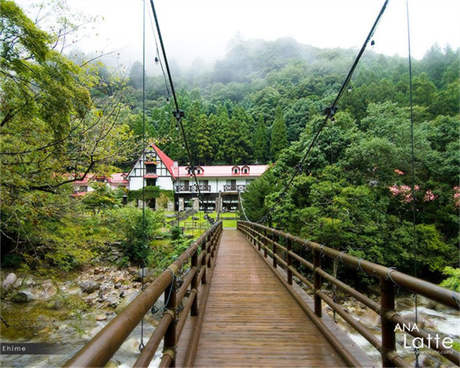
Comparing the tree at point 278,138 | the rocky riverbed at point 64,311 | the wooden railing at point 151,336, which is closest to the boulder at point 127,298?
the rocky riverbed at point 64,311

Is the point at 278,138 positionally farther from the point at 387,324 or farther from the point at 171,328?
the point at 171,328

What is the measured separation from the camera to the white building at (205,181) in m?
25.8

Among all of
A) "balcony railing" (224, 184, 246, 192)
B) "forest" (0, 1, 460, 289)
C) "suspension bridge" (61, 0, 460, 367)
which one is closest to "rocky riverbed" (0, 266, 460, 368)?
"forest" (0, 1, 460, 289)

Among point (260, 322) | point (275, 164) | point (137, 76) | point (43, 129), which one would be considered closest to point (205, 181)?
point (137, 76)

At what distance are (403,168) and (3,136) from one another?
1310 cm

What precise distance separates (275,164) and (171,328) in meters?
14.3

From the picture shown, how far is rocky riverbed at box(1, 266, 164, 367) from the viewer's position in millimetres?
5744

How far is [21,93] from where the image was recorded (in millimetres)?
3330

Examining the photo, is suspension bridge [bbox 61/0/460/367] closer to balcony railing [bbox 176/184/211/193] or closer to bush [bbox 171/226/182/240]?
bush [bbox 171/226/182/240]

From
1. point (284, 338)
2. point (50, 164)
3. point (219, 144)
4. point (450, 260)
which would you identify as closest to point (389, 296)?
point (284, 338)

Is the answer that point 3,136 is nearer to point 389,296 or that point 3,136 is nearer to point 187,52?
point 389,296

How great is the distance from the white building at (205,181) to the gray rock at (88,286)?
15.9 m

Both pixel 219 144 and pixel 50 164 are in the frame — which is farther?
pixel 219 144

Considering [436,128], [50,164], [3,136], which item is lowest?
[50,164]
